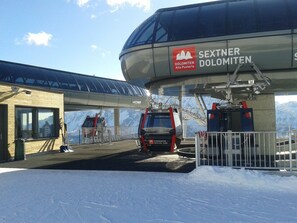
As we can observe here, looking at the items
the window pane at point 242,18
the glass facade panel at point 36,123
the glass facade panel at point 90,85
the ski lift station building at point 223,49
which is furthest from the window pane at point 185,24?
the glass facade panel at point 90,85

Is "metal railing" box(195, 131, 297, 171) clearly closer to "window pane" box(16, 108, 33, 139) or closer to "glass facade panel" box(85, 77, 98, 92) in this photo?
"window pane" box(16, 108, 33, 139)

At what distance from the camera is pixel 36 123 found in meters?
17.6

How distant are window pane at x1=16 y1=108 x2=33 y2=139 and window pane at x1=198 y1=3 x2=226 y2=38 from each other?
9.45 m

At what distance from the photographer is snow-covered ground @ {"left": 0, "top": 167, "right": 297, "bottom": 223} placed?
5.95m

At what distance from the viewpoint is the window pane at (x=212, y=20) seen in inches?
471

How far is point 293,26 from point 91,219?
8980 mm

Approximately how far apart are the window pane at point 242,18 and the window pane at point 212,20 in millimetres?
246

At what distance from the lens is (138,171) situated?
36.7 ft

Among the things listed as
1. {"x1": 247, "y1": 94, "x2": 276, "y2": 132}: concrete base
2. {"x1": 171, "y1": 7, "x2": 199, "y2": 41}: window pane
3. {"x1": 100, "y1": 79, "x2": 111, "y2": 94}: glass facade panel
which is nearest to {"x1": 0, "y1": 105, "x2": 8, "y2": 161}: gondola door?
{"x1": 171, "y1": 7, "x2": 199, "y2": 41}: window pane

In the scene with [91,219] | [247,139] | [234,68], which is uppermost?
[234,68]

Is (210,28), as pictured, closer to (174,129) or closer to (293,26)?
(293,26)

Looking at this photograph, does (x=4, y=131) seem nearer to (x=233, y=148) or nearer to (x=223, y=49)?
(x=223, y=49)

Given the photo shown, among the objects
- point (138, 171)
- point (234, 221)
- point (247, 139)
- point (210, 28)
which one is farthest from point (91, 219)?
point (210, 28)

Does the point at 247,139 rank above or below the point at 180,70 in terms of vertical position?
below
